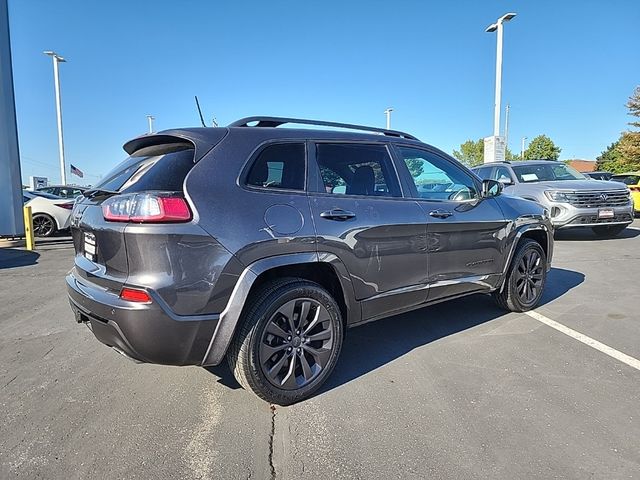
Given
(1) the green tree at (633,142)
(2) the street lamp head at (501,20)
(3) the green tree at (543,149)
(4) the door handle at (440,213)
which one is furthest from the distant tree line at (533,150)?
(4) the door handle at (440,213)

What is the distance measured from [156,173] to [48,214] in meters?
11.3

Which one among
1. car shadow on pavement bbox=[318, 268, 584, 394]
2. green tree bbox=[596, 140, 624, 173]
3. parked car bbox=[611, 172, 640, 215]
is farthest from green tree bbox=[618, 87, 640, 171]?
car shadow on pavement bbox=[318, 268, 584, 394]

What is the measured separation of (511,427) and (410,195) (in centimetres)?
178

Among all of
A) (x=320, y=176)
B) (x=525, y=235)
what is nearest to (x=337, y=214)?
(x=320, y=176)

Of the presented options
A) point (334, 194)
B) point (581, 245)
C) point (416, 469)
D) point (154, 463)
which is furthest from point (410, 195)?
point (581, 245)

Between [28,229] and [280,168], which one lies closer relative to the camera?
[280,168]

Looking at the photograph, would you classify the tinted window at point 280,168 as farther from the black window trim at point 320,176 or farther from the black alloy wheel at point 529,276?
the black alloy wheel at point 529,276

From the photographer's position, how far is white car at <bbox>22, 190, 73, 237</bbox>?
11.7m

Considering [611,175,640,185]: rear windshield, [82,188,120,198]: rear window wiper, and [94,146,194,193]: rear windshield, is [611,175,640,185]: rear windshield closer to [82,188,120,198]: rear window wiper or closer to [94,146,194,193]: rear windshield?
[94,146,194,193]: rear windshield

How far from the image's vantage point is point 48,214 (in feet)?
38.5

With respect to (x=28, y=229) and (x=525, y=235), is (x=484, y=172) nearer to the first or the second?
(x=525, y=235)

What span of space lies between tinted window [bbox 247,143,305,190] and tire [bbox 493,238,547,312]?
8.74 feet

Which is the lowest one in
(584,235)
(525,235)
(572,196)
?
(584,235)

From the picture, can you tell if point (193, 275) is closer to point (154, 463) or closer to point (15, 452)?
point (154, 463)
